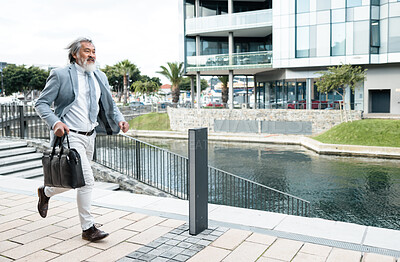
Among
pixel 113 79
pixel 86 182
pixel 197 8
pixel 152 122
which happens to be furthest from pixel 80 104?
pixel 113 79

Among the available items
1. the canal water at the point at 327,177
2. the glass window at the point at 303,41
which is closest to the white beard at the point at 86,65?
the canal water at the point at 327,177

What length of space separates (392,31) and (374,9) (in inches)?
85.2

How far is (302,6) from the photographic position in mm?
30844

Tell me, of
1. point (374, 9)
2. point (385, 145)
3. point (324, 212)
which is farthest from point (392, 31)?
point (324, 212)

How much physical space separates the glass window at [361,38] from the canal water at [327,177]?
10128 millimetres

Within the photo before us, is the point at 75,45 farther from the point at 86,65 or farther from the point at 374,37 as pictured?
the point at 374,37

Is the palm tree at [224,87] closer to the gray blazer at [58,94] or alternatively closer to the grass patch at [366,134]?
the grass patch at [366,134]

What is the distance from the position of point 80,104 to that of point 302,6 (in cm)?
3019

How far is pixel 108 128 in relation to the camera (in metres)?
4.20

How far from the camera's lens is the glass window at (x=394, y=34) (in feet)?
92.9

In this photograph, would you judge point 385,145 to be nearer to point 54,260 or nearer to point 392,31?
point 392,31

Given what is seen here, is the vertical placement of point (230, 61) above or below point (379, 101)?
above

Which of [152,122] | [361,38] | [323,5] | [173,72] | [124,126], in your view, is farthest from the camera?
[173,72]

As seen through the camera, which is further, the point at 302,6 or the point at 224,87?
the point at 224,87
